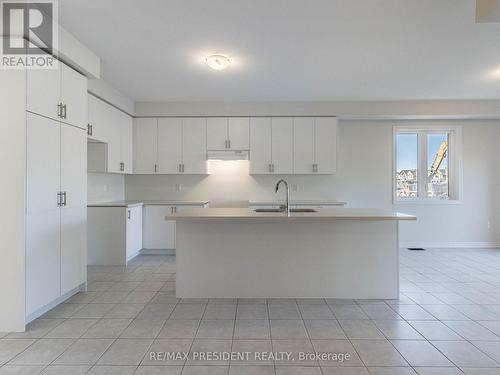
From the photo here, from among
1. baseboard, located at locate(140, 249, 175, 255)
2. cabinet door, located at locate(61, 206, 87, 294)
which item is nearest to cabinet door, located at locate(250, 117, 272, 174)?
baseboard, located at locate(140, 249, 175, 255)

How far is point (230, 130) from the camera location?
5328 millimetres

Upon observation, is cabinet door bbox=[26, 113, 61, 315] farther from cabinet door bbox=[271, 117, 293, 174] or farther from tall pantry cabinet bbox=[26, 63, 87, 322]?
cabinet door bbox=[271, 117, 293, 174]

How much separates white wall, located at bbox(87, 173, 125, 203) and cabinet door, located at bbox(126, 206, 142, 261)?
2.13 feet

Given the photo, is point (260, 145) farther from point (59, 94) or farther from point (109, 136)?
point (59, 94)

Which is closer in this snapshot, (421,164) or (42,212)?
(42,212)

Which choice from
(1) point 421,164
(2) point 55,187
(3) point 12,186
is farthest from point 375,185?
(3) point 12,186

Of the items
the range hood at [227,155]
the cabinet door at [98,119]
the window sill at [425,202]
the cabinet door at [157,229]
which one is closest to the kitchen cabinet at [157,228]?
the cabinet door at [157,229]

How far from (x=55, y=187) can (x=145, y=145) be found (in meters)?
2.66

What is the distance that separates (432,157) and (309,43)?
159 inches

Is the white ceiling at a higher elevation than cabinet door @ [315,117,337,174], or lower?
higher

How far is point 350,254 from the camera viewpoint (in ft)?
10.4

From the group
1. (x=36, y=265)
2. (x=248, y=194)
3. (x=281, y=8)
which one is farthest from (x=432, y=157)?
(x=36, y=265)

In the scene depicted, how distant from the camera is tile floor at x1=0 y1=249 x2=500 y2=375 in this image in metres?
2.00

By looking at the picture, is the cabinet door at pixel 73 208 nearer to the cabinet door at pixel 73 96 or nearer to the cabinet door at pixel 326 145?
the cabinet door at pixel 73 96
